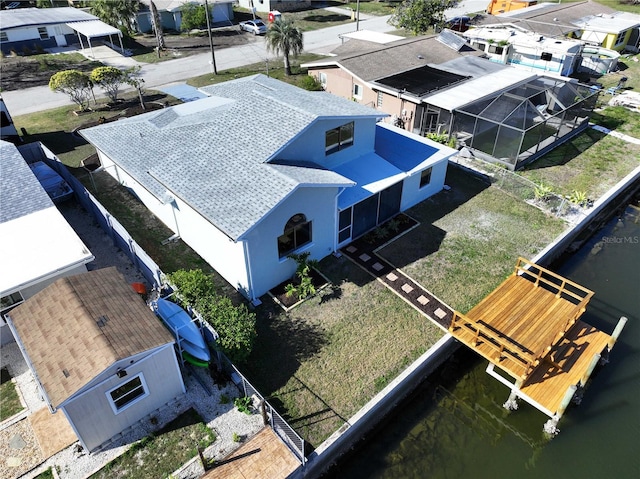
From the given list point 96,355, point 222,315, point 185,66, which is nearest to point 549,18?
point 185,66

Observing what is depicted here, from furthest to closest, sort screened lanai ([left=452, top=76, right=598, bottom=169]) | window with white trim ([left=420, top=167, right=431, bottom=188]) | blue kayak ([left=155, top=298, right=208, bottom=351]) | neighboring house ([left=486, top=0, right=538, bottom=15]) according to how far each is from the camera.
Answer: neighboring house ([left=486, top=0, right=538, bottom=15])
screened lanai ([left=452, top=76, right=598, bottom=169])
window with white trim ([left=420, top=167, right=431, bottom=188])
blue kayak ([left=155, top=298, right=208, bottom=351])

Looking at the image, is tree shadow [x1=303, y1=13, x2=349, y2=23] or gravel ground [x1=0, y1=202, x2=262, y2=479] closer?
gravel ground [x1=0, y1=202, x2=262, y2=479]

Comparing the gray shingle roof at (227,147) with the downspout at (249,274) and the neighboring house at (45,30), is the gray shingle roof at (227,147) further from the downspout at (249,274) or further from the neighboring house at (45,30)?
the neighboring house at (45,30)

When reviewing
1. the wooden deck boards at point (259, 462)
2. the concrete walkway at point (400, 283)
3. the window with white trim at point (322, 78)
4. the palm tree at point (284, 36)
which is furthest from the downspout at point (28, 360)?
the palm tree at point (284, 36)

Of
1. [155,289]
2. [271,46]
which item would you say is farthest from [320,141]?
[271,46]

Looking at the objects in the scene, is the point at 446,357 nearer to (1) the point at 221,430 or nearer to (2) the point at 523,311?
(2) the point at 523,311

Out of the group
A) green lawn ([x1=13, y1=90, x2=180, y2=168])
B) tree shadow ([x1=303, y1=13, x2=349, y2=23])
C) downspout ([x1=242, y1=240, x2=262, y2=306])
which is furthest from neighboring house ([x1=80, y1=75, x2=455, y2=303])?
tree shadow ([x1=303, y1=13, x2=349, y2=23])

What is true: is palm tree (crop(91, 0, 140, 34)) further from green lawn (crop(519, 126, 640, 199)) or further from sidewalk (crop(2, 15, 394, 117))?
green lawn (crop(519, 126, 640, 199))
